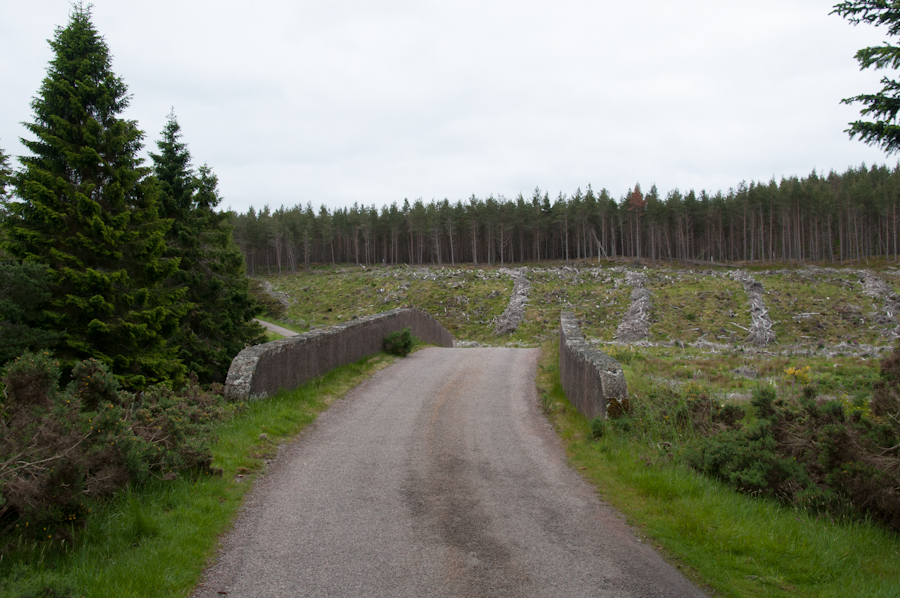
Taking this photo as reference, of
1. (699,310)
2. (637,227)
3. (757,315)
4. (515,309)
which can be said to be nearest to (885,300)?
(757,315)

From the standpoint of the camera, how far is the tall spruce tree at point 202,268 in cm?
1677

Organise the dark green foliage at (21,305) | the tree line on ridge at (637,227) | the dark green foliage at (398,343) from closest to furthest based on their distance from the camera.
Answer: the dark green foliage at (21,305) < the dark green foliage at (398,343) < the tree line on ridge at (637,227)

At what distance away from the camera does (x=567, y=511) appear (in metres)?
5.14

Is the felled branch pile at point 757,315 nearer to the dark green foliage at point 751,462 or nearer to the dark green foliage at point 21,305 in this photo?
the dark green foliage at point 751,462

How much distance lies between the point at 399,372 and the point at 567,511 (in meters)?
8.24

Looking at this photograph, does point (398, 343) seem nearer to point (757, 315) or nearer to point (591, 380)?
point (591, 380)

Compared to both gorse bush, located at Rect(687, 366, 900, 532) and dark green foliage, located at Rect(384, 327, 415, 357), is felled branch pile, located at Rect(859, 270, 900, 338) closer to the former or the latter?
gorse bush, located at Rect(687, 366, 900, 532)

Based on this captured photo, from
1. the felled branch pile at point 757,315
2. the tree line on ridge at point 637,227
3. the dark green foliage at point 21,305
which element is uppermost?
the tree line on ridge at point 637,227

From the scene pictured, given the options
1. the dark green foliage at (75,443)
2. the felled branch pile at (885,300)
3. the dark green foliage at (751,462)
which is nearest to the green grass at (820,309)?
the felled branch pile at (885,300)

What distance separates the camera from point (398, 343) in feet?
49.9

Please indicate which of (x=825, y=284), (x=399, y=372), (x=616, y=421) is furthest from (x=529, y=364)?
(x=825, y=284)

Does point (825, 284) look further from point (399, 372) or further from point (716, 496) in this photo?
point (716, 496)

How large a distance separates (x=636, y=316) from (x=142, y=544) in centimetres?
3503

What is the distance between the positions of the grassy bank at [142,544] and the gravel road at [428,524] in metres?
0.22
